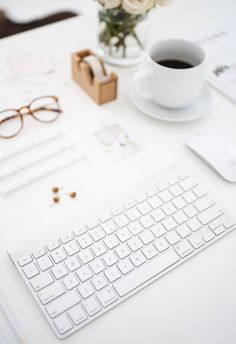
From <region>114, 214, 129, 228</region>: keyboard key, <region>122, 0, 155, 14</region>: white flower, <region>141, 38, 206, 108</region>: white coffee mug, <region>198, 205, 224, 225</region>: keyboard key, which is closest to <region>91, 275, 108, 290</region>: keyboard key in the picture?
<region>114, 214, 129, 228</region>: keyboard key

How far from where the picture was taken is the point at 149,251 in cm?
63

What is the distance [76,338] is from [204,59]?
24.2 inches

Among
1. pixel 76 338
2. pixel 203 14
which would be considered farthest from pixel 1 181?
pixel 203 14

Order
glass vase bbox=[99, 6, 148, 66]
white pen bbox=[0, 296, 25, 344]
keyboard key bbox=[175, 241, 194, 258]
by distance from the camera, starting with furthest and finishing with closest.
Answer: glass vase bbox=[99, 6, 148, 66] → keyboard key bbox=[175, 241, 194, 258] → white pen bbox=[0, 296, 25, 344]

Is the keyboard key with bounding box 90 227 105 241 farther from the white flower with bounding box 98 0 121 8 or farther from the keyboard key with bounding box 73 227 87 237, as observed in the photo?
the white flower with bounding box 98 0 121 8

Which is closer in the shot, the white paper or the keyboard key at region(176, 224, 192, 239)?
the keyboard key at region(176, 224, 192, 239)

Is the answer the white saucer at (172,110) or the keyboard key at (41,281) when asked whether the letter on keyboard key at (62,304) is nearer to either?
the keyboard key at (41,281)

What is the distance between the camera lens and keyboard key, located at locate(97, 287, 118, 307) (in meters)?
0.57

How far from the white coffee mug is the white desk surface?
0.06m

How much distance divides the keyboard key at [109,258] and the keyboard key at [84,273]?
0.03m

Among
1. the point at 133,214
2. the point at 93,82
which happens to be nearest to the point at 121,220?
the point at 133,214

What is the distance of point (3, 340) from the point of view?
532 millimetres

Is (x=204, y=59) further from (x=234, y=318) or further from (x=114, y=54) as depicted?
(x=234, y=318)

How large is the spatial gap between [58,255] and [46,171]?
187mm
